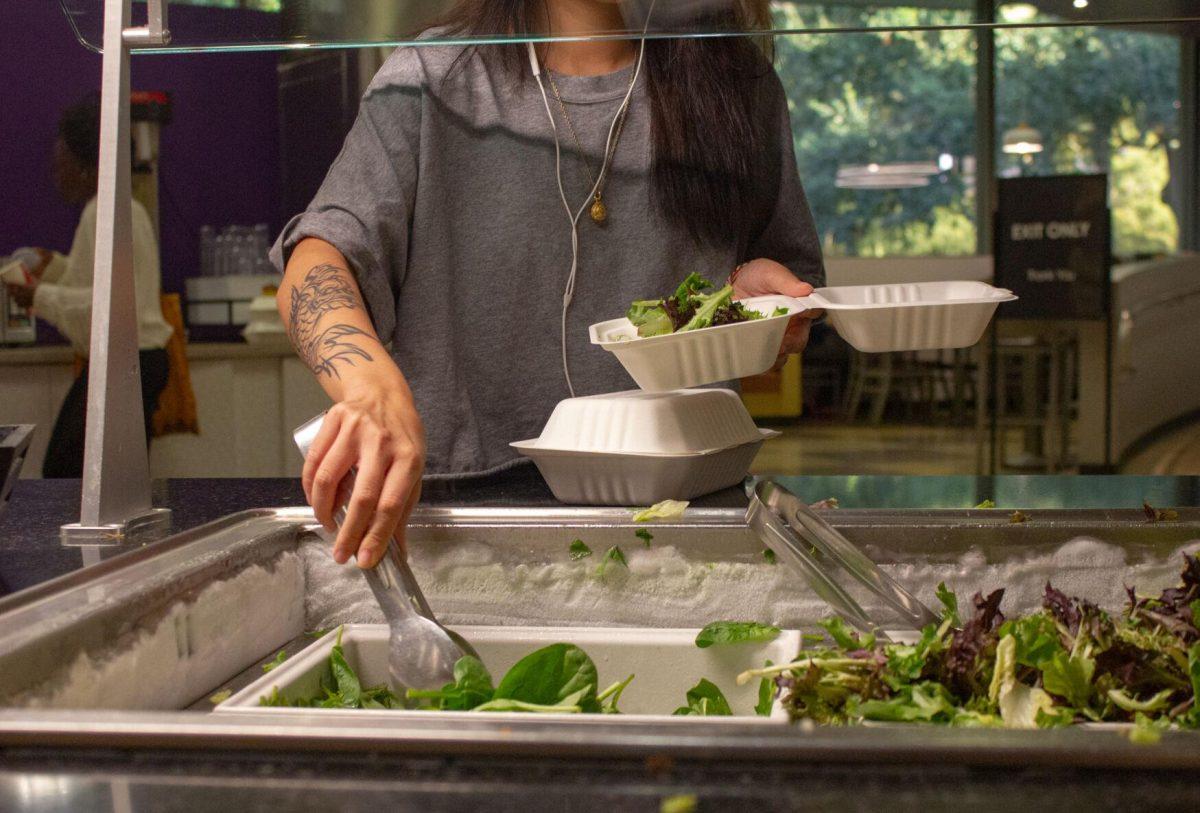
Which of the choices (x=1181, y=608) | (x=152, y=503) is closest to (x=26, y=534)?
(x=152, y=503)

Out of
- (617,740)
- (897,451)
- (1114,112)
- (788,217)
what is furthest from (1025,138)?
(617,740)

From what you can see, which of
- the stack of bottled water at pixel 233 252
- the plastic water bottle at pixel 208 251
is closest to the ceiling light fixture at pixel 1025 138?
the stack of bottled water at pixel 233 252

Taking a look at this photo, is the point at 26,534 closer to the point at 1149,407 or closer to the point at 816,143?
the point at 1149,407

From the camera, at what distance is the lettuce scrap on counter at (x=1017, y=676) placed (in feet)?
2.31

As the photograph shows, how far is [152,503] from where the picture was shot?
45.5 inches

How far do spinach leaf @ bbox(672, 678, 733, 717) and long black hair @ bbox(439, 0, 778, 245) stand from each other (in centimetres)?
79

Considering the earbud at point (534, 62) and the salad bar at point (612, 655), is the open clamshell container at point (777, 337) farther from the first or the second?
the earbud at point (534, 62)

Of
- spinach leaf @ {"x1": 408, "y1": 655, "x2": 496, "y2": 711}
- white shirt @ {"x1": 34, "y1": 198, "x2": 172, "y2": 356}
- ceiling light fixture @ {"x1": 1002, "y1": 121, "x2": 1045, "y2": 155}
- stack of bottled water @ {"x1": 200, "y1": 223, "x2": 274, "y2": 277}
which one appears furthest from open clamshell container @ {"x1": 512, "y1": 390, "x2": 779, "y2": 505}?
ceiling light fixture @ {"x1": 1002, "y1": 121, "x2": 1045, "y2": 155}

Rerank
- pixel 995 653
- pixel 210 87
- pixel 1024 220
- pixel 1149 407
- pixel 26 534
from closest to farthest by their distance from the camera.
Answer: pixel 995 653
pixel 26 534
pixel 1024 220
pixel 210 87
pixel 1149 407

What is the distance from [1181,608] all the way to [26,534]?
92cm

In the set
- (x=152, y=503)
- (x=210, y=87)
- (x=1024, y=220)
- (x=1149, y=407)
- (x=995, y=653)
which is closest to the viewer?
(x=995, y=653)

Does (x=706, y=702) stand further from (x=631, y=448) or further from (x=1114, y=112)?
(x=1114, y=112)

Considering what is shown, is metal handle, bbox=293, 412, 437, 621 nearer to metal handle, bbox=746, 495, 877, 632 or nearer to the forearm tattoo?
the forearm tattoo

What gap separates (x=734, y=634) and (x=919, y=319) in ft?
1.01
